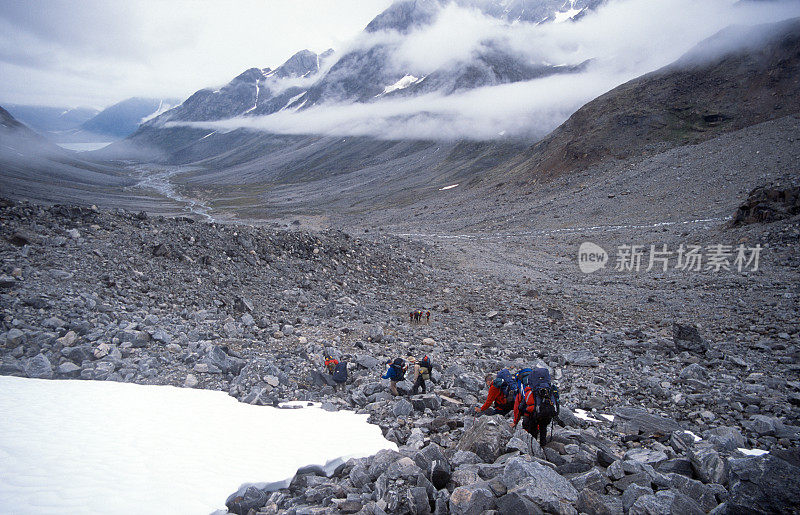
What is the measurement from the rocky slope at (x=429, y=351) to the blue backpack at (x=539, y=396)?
1.22 ft

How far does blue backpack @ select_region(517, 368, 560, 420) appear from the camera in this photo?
206 inches

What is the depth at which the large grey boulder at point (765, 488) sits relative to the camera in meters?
3.45

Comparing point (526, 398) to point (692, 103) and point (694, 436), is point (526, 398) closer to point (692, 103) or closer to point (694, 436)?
point (694, 436)

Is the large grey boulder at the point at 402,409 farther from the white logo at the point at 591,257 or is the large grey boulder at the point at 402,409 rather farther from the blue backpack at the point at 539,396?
the white logo at the point at 591,257

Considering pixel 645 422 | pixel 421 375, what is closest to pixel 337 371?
pixel 421 375

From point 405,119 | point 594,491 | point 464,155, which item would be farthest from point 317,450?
point 405,119

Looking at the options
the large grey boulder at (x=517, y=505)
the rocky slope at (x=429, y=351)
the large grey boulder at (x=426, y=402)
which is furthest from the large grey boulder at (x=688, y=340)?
the large grey boulder at (x=517, y=505)

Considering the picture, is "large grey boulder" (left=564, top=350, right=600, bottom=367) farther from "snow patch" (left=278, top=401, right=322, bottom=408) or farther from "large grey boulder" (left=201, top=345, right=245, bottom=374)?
"large grey boulder" (left=201, top=345, right=245, bottom=374)

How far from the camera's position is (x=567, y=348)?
1104 centimetres

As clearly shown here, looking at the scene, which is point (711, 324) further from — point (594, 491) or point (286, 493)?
point (286, 493)

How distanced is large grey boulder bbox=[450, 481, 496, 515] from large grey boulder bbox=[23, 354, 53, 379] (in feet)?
25.5

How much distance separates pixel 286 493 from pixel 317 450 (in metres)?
0.99

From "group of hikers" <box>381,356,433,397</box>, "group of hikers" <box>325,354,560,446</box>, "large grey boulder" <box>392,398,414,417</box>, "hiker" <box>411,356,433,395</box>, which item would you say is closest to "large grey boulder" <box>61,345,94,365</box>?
"group of hikers" <box>381,356,433,397</box>

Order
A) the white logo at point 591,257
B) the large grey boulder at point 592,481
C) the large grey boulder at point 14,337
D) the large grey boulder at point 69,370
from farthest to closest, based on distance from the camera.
Answer: the white logo at point 591,257 → the large grey boulder at point 14,337 → the large grey boulder at point 69,370 → the large grey boulder at point 592,481
